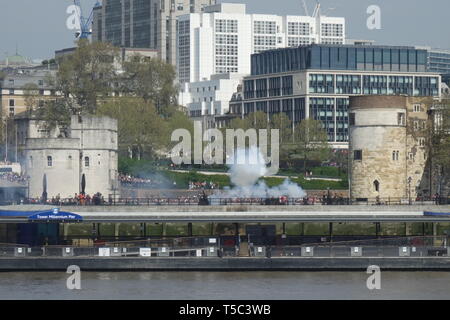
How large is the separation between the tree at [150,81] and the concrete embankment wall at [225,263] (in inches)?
3535

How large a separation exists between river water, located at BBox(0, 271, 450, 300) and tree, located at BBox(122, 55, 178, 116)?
91294 millimetres

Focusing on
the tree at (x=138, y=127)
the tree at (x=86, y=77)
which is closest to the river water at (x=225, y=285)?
the tree at (x=138, y=127)

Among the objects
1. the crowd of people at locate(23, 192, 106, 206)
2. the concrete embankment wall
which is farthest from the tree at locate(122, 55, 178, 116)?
the concrete embankment wall

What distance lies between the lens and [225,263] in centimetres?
8969

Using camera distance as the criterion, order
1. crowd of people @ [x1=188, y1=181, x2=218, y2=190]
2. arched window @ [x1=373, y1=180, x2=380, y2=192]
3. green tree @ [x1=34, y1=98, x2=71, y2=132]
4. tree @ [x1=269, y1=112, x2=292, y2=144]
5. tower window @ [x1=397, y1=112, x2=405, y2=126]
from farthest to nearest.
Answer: tree @ [x1=269, y1=112, x2=292, y2=144] < green tree @ [x1=34, y1=98, x2=71, y2=132] < crowd of people @ [x1=188, y1=181, x2=218, y2=190] < tower window @ [x1=397, y1=112, x2=405, y2=126] < arched window @ [x1=373, y1=180, x2=380, y2=192]

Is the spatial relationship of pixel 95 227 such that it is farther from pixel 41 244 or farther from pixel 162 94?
pixel 162 94

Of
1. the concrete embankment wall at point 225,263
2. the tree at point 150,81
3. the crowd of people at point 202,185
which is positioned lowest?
the concrete embankment wall at point 225,263

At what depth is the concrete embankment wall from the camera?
8956cm

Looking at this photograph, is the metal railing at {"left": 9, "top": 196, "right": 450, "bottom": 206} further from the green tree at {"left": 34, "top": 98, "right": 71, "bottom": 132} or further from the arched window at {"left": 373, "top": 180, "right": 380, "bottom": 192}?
the green tree at {"left": 34, "top": 98, "right": 71, "bottom": 132}

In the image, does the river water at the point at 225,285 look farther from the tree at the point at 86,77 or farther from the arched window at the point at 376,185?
the tree at the point at 86,77

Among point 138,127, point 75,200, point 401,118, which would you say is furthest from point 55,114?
point 75,200

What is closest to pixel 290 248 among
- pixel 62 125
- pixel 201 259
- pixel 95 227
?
pixel 201 259

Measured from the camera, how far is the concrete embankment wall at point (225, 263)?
89562mm

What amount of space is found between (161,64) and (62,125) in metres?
17.2
